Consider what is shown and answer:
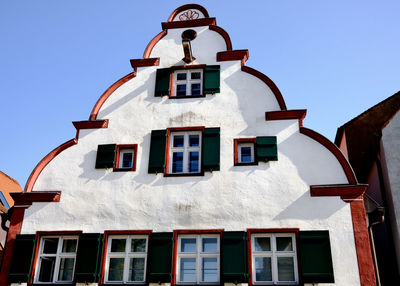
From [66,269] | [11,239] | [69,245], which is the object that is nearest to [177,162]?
[69,245]

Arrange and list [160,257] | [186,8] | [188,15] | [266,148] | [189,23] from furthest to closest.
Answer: [186,8], [188,15], [189,23], [266,148], [160,257]

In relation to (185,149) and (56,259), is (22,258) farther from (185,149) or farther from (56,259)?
(185,149)

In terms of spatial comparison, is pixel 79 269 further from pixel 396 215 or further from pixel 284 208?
pixel 396 215

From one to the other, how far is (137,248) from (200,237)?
160 centimetres

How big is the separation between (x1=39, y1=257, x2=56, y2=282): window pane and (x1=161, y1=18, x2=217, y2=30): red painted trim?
26.5ft

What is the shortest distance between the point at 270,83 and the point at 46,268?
7.83 m

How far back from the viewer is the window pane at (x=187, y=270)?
31.8ft

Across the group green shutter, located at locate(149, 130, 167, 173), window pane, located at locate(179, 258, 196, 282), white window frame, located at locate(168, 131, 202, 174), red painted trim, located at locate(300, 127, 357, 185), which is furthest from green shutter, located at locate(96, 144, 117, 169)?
red painted trim, located at locate(300, 127, 357, 185)

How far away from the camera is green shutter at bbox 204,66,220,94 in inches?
469

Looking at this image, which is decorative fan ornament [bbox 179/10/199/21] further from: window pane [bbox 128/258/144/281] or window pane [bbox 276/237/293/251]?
window pane [bbox 128/258/144/281]

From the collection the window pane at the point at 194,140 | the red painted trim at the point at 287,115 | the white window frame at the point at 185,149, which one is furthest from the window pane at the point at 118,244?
the red painted trim at the point at 287,115

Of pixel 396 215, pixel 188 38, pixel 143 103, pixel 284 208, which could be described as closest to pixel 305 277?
pixel 284 208

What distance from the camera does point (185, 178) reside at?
1068 centimetres

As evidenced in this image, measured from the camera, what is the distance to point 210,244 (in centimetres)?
999
